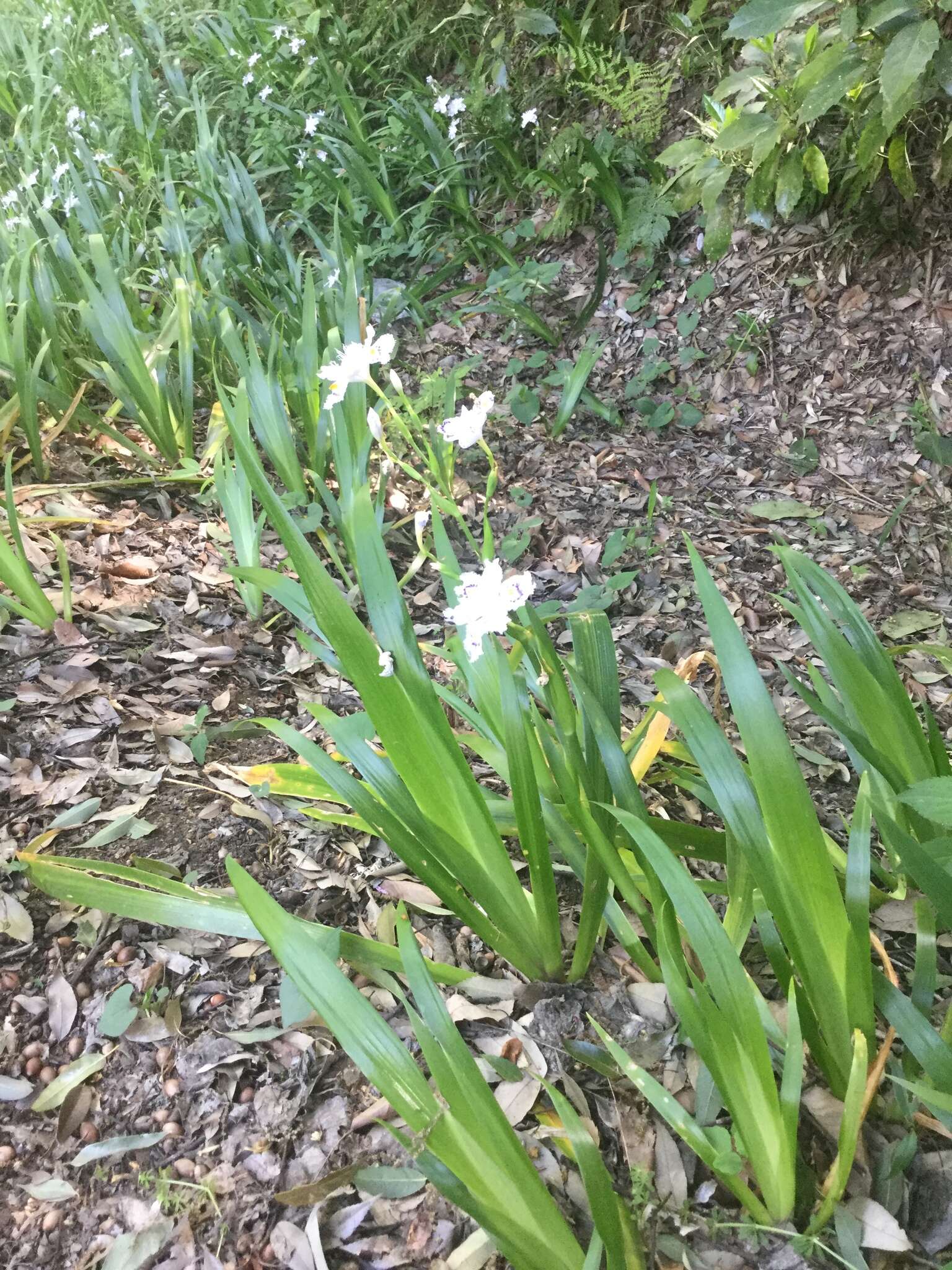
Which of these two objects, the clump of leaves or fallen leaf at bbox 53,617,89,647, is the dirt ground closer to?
fallen leaf at bbox 53,617,89,647

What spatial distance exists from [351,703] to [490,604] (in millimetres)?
700

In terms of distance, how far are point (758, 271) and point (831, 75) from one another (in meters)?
0.72

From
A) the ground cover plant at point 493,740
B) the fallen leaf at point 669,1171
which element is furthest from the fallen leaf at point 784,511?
the fallen leaf at point 669,1171

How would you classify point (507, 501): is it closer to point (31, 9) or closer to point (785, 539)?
point (785, 539)

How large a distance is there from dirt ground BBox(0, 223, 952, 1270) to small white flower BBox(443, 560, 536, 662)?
49cm

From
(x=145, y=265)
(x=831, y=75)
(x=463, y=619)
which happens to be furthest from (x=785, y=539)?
(x=145, y=265)

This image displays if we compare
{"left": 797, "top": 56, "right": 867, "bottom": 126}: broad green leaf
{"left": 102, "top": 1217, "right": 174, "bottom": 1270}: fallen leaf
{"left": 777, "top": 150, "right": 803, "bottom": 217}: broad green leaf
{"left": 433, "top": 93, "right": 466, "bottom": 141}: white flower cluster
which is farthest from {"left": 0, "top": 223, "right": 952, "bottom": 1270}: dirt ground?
{"left": 433, "top": 93, "right": 466, "bottom": 141}: white flower cluster

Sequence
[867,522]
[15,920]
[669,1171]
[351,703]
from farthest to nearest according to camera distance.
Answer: [867,522]
[351,703]
[15,920]
[669,1171]

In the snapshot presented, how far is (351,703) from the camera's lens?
Answer: 1.44m

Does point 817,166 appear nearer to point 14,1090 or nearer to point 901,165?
point 901,165

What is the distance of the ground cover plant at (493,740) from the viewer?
0.72m

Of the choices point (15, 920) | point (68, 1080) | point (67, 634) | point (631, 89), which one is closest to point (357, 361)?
point (67, 634)

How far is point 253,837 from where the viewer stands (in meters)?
1.18

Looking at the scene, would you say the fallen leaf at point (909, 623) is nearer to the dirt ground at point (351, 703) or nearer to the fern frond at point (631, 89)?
the dirt ground at point (351, 703)
